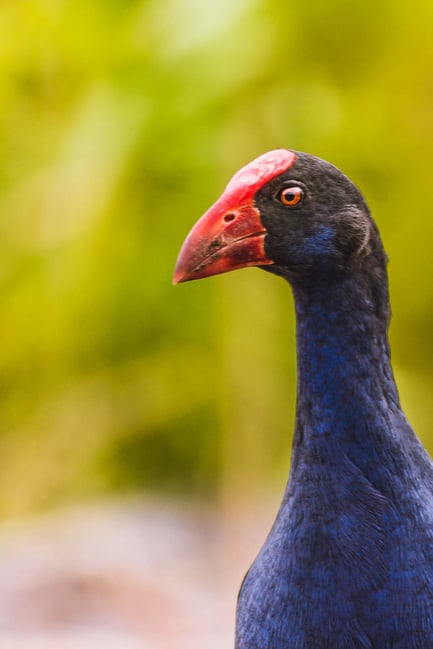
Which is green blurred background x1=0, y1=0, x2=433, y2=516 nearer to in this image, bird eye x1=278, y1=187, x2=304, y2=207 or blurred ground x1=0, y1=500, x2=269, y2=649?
blurred ground x1=0, y1=500, x2=269, y2=649

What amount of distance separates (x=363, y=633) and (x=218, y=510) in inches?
83.4

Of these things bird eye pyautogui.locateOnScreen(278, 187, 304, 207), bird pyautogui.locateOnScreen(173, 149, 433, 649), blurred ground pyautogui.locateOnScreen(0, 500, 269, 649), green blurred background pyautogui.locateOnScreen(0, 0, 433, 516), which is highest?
green blurred background pyautogui.locateOnScreen(0, 0, 433, 516)

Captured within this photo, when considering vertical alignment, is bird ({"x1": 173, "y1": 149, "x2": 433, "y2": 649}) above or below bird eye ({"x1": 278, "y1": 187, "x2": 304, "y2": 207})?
below

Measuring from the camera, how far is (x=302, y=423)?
4.76 ft

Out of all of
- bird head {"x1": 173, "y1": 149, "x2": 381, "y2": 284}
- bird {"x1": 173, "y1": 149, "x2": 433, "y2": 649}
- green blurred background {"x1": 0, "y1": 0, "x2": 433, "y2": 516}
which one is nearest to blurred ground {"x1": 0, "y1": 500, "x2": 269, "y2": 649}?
green blurred background {"x1": 0, "y1": 0, "x2": 433, "y2": 516}

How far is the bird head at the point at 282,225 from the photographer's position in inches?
54.6

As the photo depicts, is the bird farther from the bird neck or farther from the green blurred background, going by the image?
the green blurred background

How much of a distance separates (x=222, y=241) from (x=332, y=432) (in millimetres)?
287

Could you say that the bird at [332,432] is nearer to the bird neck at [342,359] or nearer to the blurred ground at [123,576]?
the bird neck at [342,359]

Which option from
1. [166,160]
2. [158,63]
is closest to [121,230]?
[166,160]

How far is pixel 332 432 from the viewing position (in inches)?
55.8

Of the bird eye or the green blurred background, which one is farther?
the green blurred background

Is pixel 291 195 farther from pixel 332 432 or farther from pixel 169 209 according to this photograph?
pixel 169 209

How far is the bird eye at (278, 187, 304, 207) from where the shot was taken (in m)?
1.39
